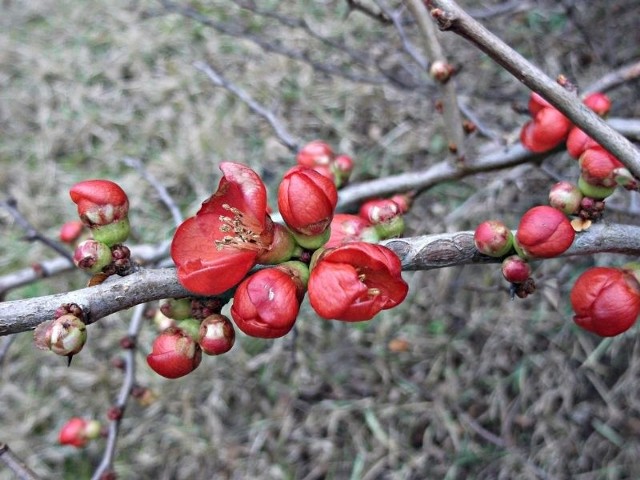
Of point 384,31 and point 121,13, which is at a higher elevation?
point 384,31

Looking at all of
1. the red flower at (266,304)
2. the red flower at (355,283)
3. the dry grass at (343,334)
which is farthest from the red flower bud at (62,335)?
the dry grass at (343,334)

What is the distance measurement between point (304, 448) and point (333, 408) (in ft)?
0.69

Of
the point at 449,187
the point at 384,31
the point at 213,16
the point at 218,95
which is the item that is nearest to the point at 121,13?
the point at 213,16

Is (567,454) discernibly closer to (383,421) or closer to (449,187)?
(383,421)

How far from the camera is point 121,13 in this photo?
13.3 ft

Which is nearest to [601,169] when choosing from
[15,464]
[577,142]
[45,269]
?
[577,142]

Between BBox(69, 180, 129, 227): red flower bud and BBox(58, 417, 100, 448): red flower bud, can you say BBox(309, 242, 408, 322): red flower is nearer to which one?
BBox(69, 180, 129, 227): red flower bud

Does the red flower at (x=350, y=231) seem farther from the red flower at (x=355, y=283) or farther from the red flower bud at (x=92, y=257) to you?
the red flower bud at (x=92, y=257)

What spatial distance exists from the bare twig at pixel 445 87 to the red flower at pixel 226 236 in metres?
0.69

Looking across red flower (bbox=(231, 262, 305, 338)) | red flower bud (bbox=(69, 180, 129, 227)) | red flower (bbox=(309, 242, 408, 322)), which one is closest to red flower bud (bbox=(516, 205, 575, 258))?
red flower (bbox=(309, 242, 408, 322))

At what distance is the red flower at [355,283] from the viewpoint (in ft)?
3.02

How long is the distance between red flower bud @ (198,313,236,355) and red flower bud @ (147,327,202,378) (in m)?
0.03

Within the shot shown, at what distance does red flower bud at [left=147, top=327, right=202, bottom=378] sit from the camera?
107 centimetres

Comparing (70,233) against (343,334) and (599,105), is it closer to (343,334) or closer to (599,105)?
(343,334)
